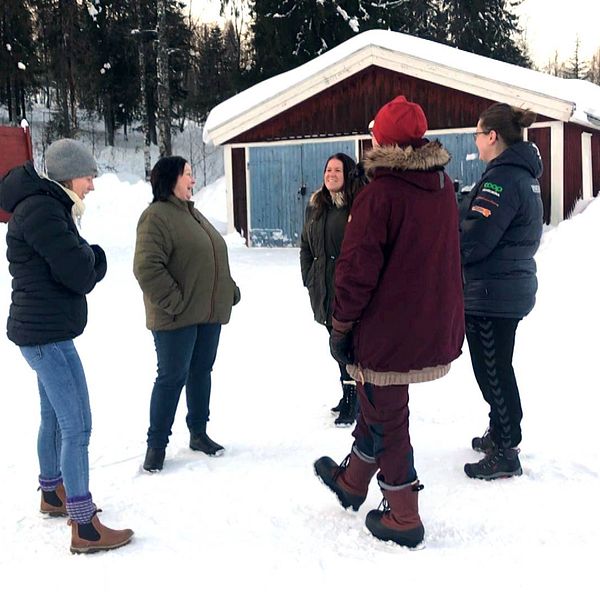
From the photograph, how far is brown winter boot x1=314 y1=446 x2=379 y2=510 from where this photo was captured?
310 centimetres

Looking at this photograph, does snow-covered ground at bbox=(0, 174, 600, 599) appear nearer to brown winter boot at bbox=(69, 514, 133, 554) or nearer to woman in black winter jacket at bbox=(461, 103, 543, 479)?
brown winter boot at bbox=(69, 514, 133, 554)

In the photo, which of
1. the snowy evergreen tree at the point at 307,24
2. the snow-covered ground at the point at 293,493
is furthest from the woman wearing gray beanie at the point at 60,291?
the snowy evergreen tree at the point at 307,24

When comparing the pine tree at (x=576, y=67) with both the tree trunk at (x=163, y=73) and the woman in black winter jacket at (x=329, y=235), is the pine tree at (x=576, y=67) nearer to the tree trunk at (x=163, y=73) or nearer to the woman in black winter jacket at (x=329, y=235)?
the tree trunk at (x=163, y=73)

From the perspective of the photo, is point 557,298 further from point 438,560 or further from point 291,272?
point 438,560

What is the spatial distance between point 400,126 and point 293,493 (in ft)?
5.81

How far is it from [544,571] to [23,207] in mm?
2424

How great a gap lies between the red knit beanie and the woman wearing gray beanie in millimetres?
1216

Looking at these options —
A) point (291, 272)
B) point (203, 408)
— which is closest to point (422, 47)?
point (291, 272)

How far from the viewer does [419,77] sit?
40.0 ft

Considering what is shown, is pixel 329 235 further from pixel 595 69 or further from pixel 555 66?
pixel 595 69

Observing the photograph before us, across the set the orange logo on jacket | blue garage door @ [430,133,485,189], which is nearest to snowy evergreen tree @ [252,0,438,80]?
blue garage door @ [430,133,485,189]

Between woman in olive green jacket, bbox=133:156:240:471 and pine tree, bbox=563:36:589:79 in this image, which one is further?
pine tree, bbox=563:36:589:79

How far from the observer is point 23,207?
274 cm

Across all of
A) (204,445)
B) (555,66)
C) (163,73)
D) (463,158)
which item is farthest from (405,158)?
(555,66)
